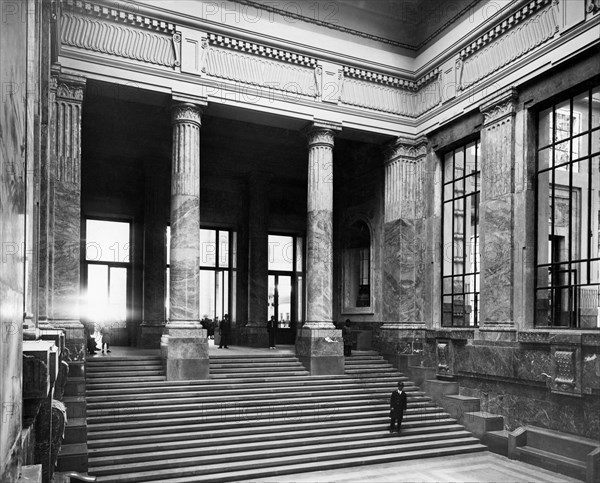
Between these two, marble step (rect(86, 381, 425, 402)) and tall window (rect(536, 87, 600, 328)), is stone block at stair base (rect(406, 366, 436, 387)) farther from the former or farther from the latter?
tall window (rect(536, 87, 600, 328))

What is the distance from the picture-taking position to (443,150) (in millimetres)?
17984

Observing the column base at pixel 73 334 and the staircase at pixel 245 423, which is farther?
the column base at pixel 73 334

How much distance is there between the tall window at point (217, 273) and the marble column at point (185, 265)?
7985mm

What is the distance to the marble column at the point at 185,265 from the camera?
14703mm

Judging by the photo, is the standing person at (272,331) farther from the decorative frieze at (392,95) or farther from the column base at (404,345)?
the decorative frieze at (392,95)

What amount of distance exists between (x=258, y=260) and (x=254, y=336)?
9.80ft

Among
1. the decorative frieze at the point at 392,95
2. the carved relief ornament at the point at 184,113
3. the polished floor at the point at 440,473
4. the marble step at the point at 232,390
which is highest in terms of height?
the decorative frieze at the point at 392,95

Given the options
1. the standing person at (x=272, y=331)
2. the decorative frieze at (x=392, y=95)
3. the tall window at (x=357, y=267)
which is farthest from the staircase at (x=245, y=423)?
the decorative frieze at (x=392, y=95)

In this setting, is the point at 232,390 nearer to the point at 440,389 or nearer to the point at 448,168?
the point at 440,389

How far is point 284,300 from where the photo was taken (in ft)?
81.9

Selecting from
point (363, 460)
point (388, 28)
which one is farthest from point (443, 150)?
point (363, 460)

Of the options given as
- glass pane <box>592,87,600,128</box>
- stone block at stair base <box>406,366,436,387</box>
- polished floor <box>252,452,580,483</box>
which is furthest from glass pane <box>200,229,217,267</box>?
glass pane <box>592,87,600,128</box>

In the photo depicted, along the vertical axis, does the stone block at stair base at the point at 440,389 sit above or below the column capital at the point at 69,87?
below

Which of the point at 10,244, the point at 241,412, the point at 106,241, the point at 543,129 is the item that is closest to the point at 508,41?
the point at 543,129
